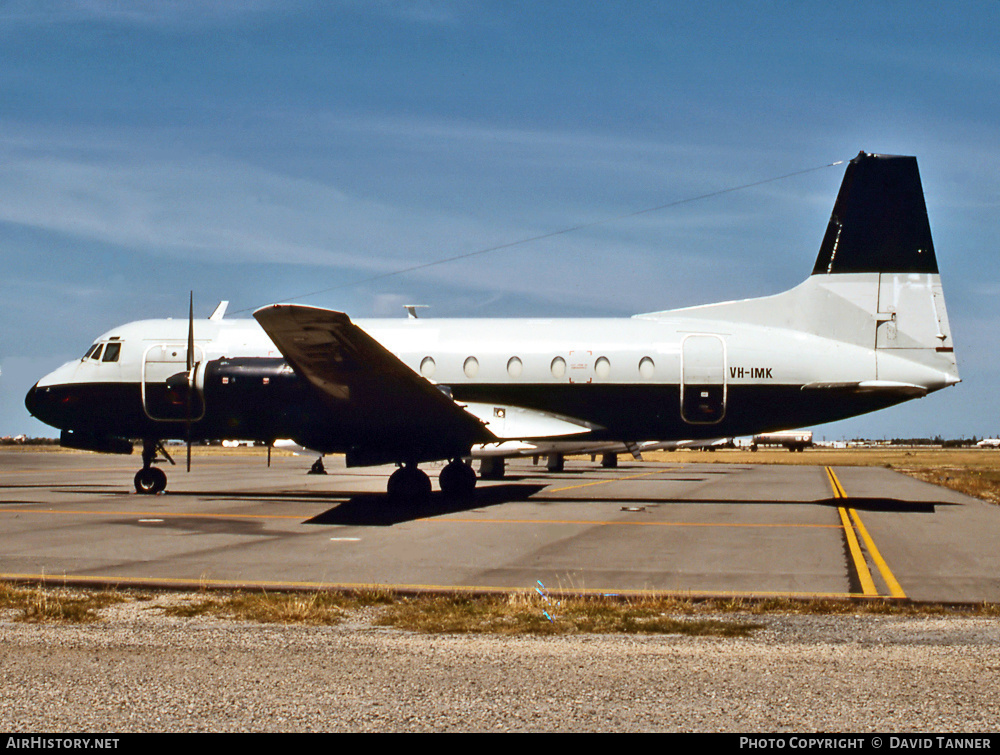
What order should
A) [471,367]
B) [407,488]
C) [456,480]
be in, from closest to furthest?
[407,488] → [471,367] → [456,480]

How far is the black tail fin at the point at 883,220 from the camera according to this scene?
2017 cm

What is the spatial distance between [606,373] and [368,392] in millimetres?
6092

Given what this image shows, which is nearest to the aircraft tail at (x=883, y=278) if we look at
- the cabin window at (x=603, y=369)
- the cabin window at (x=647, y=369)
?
the cabin window at (x=647, y=369)

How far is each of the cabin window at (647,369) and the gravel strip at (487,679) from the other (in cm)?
1296

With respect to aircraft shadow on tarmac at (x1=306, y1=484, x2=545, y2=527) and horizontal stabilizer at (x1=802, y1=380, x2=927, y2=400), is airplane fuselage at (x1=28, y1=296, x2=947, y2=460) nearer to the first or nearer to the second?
horizontal stabilizer at (x1=802, y1=380, x2=927, y2=400)

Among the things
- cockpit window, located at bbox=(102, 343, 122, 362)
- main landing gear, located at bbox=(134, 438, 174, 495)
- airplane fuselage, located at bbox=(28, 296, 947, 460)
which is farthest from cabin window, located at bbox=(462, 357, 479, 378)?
cockpit window, located at bbox=(102, 343, 122, 362)

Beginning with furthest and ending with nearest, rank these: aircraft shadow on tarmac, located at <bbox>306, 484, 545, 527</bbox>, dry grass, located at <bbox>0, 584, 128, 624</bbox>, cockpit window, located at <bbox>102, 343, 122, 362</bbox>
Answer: cockpit window, located at <bbox>102, 343, 122, 362</bbox> < aircraft shadow on tarmac, located at <bbox>306, 484, 545, 527</bbox> < dry grass, located at <bbox>0, 584, 128, 624</bbox>

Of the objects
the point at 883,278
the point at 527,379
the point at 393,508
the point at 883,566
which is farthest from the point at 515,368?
the point at 883,566

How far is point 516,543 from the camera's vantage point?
13.8 meters

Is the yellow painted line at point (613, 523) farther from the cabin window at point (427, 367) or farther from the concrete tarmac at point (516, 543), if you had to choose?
the cabin window at point (427, 367)

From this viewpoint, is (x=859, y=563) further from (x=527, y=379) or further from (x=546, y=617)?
(x=527, y=379)

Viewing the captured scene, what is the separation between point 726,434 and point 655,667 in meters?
15.2

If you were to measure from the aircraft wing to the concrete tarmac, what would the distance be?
1.50 m

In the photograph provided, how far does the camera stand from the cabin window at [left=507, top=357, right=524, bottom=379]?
21.7m
